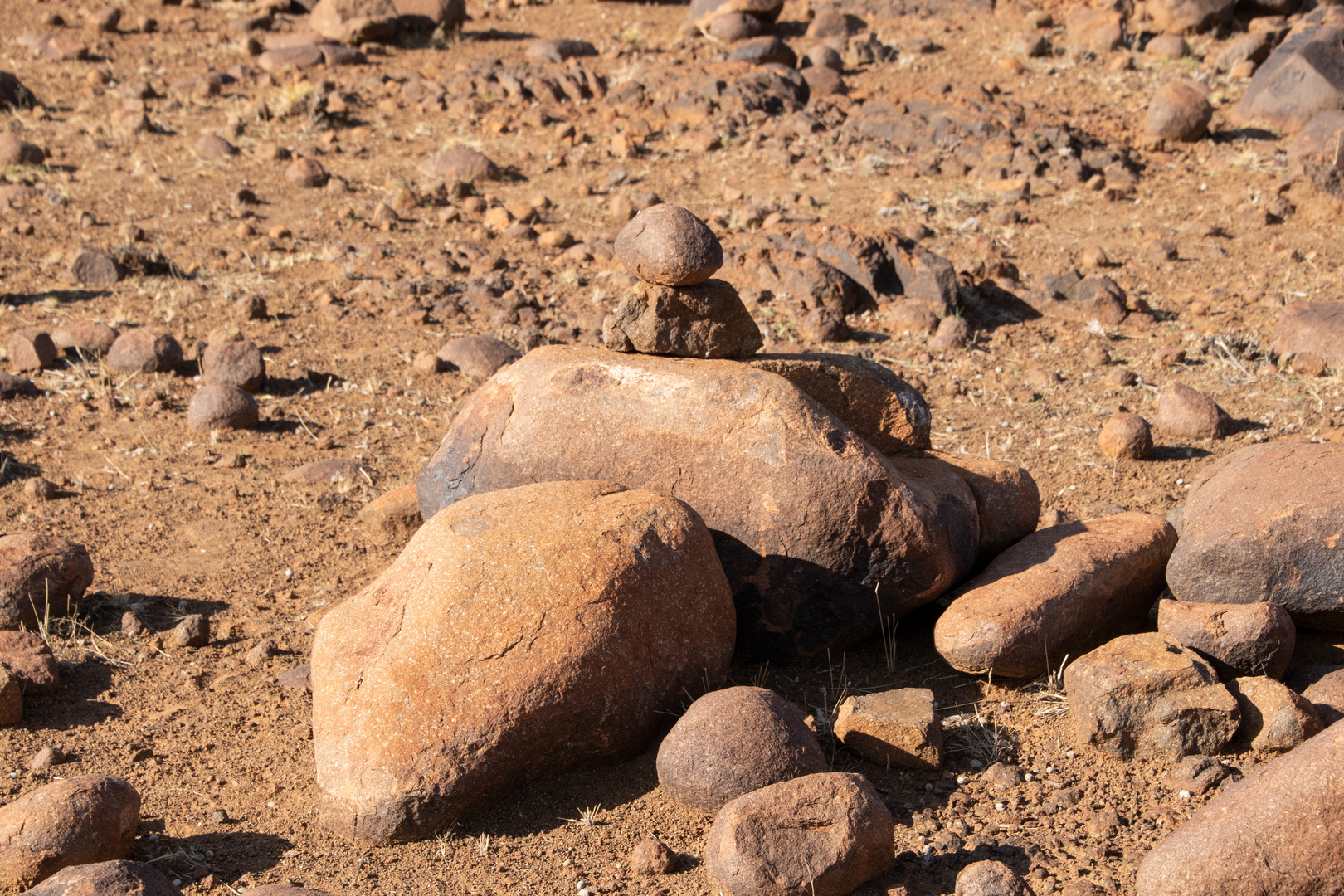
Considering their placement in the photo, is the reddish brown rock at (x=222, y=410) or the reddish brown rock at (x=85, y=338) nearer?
the reddish brown rock at (x=222, y=410)

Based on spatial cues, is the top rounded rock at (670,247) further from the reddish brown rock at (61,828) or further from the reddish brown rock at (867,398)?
the reddish brown rock at (61,828)

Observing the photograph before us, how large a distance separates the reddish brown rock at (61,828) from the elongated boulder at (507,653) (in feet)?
1.87

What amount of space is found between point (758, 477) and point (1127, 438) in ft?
8.03

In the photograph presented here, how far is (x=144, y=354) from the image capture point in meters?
6.81

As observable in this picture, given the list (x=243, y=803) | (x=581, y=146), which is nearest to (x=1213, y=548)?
(x=243, y=803)

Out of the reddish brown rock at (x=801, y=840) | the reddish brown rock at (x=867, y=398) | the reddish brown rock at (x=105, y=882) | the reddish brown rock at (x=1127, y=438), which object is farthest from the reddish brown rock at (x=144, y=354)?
the reddish brown rock at (x=1127, y=438)

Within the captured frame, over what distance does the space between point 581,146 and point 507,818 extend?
763 cm

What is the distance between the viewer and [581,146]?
33.5 feet

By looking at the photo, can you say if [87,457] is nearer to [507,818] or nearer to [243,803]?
[243,803]

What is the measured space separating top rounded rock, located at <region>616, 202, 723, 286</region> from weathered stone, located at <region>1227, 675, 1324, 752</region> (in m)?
2.32

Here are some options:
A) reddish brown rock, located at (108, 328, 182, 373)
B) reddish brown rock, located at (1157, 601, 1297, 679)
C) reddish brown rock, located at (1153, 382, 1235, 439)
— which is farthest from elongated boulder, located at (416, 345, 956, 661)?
reddish brown rock, located at (108, 328, 182, 373)

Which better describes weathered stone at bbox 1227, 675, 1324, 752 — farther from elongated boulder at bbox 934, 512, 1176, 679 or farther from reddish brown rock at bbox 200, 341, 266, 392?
reddish brown rock at bbox 200, 341, 266, 392

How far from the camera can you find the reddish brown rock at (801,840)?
122 inches

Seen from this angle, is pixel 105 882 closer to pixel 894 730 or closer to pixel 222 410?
pixel 894 730
